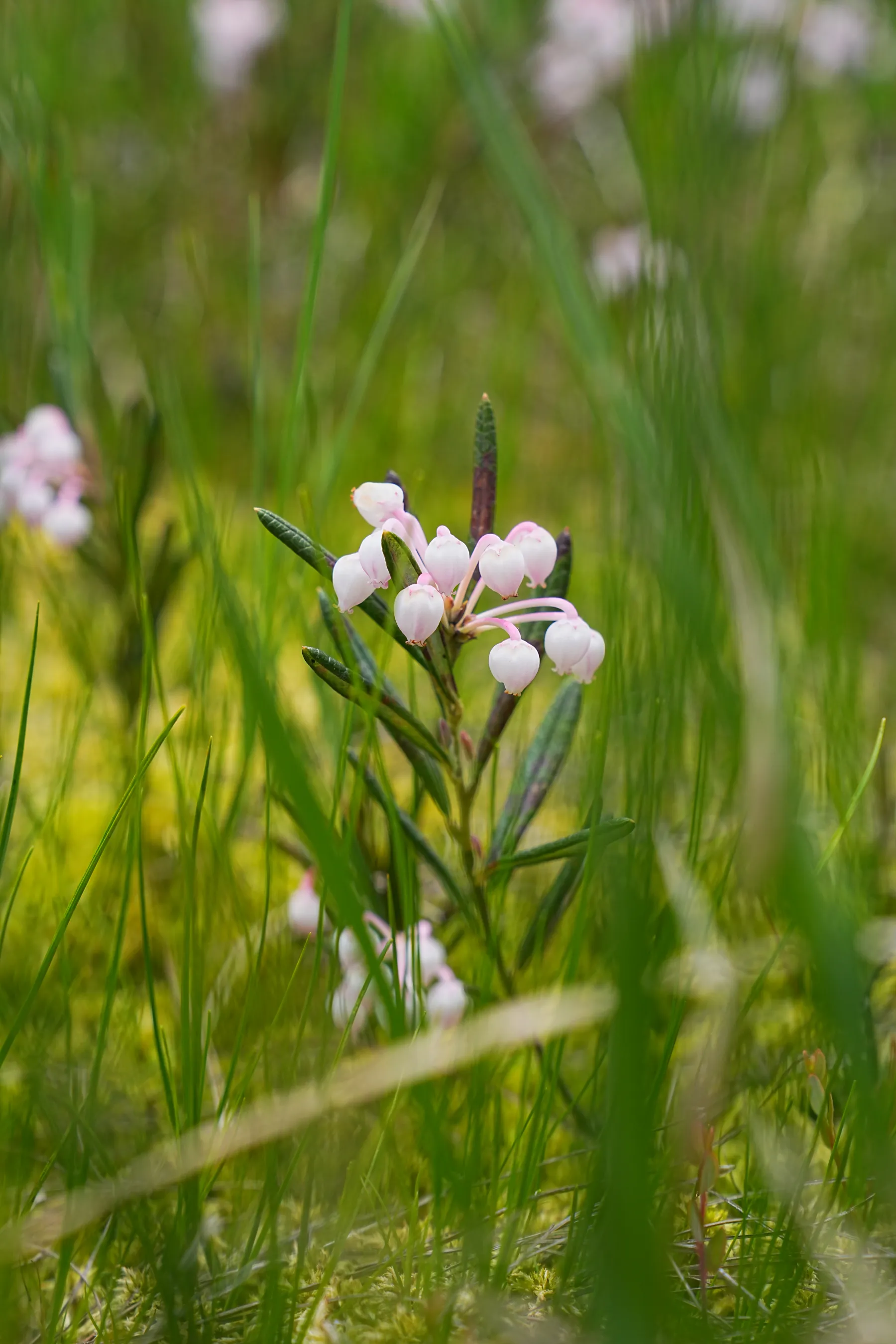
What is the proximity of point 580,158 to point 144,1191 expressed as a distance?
2.52 metres

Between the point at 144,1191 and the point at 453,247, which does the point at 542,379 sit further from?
the point at 144,1191

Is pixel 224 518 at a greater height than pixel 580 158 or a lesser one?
lesser

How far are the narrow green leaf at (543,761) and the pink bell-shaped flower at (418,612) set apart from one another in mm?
143

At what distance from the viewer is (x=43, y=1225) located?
0.43 metres

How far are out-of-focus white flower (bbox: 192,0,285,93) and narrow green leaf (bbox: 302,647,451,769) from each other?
1989mm

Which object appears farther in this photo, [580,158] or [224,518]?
[580,158]

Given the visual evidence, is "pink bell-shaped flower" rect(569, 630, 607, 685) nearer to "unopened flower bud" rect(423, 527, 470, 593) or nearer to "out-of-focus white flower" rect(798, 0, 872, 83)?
"unopened flower bud" rect(423, 527, 470, 593)

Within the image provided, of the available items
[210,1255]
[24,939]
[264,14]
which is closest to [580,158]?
[264,14]

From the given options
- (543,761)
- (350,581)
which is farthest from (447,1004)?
(350,581)

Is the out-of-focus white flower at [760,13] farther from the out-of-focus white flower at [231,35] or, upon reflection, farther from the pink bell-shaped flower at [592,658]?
the out-of-focus white flower at [231,35]

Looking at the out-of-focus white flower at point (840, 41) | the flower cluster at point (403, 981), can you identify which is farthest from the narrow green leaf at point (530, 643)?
the out-of-focus white flower at point (840, 41)

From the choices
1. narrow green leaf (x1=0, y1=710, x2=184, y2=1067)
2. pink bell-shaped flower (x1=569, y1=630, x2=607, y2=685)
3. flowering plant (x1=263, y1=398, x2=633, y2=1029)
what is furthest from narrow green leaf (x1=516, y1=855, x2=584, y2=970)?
narrow green leaf (x1=0, y1=710, x2=184, y2=1067)

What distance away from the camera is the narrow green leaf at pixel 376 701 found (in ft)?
1.52

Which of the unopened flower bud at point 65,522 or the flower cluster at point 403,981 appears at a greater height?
the unopened flower bud at point 65,522
